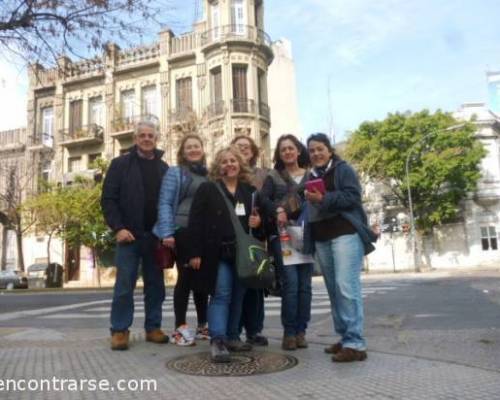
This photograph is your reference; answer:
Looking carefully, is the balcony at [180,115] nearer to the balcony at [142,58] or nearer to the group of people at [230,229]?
the balcony at [142,58]

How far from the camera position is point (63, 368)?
149 inches

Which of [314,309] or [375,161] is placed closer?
[314,309]

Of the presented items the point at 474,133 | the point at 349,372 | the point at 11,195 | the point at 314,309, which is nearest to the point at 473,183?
the point at 474,133

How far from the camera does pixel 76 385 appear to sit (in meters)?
3.33

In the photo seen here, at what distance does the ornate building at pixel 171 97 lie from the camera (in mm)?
27141

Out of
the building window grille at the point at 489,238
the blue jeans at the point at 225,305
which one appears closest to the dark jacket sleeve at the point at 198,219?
the blue jeans at the point at 225,305

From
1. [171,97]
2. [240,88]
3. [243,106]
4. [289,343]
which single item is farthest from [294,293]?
[171,97]

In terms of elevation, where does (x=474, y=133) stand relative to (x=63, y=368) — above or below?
above

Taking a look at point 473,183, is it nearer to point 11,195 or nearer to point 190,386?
point 11,195

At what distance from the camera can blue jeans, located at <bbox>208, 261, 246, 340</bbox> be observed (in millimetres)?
4020

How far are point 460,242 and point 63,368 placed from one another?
103 feet

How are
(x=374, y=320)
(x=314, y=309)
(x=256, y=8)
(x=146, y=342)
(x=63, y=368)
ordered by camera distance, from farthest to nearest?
1. (x=256, y=8)
2. (x=314, y=309)
3. (x=374, y=320)
4. (x=146, y=342)
5. (x=63, y=368)

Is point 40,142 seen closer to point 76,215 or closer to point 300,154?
point 76,215

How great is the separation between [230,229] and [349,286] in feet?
3.45
